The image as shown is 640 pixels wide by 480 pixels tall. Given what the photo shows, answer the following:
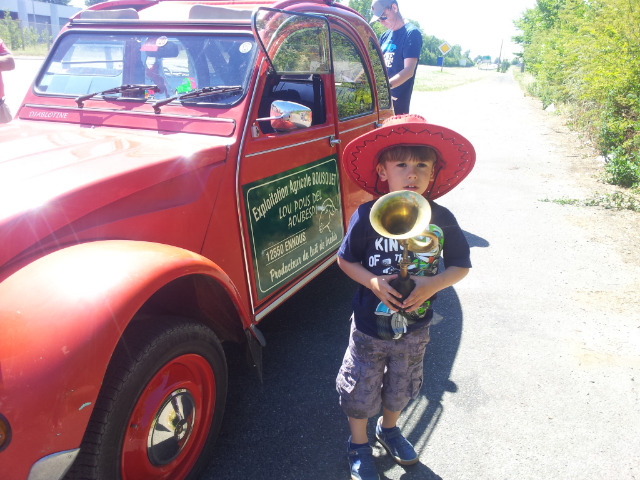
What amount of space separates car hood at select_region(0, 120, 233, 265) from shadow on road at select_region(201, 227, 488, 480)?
1.32 m

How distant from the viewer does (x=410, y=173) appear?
2.00 m

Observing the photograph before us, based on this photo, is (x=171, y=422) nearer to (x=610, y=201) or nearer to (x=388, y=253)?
(x=388, y=253)

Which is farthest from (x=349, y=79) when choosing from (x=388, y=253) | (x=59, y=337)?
(x=59, y=337)

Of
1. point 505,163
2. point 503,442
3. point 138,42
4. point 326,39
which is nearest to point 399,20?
point 326,39

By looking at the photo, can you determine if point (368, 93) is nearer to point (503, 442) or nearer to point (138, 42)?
point (138, 42)

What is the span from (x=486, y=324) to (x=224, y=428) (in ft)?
6.96

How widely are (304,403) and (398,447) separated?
0.61m

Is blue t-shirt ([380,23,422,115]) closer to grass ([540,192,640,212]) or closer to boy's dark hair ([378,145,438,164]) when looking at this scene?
grass ([540,192,640,212])

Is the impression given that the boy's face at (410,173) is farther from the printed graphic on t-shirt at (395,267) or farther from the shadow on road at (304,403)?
the shadow on road at (304,403)

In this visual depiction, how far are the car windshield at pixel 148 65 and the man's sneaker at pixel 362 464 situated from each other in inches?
71.2

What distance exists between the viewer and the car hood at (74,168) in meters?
1.66

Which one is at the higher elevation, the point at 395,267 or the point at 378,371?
the point at 395,267

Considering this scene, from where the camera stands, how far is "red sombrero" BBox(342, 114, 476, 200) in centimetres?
200

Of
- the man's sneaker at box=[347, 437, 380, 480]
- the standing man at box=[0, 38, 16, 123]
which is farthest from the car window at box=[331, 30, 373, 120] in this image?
the standing man at box=[0, 38, 16, 123]
